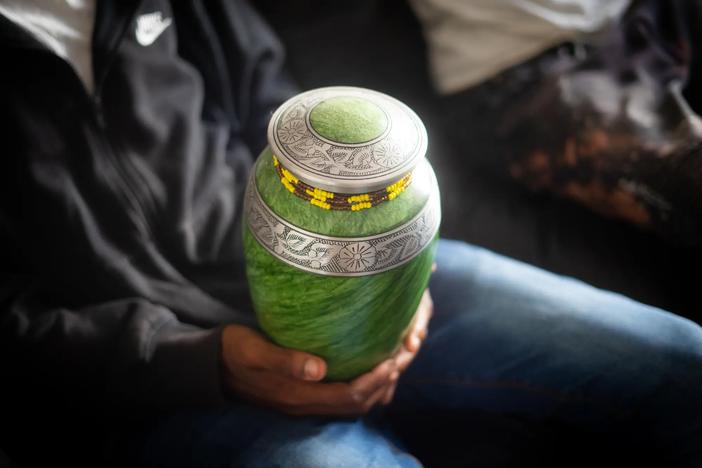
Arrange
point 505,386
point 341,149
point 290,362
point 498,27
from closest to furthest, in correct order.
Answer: point 341,149 < point 290,362 < point 505,386 < point 498,27

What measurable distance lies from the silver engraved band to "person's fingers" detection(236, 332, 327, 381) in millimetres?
161

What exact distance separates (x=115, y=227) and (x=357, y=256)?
36cm

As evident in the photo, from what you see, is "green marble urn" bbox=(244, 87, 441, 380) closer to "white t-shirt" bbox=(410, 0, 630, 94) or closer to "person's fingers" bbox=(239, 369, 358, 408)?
"person's fingers" bbox=(239, 369, 358, 408)

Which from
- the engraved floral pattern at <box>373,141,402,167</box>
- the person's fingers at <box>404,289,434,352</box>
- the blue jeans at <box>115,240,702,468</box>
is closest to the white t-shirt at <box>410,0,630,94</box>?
the blue jeans at <box>115,240,702,468</box>

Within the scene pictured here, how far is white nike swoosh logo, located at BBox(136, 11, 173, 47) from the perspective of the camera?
66 cm

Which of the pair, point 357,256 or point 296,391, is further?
point 296,391

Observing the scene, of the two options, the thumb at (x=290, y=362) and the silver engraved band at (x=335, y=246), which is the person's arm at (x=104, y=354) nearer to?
the thumb at (x=290, y=362)

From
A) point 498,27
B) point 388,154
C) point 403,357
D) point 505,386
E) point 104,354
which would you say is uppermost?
point 388,154

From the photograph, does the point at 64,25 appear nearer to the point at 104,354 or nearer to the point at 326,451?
the point at 104,354

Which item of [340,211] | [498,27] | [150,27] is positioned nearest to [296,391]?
[340,211]

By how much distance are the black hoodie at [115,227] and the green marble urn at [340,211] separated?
19 centimetres

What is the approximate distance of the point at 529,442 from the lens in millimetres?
844

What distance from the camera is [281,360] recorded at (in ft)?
2.04

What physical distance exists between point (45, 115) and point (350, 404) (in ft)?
1.72
